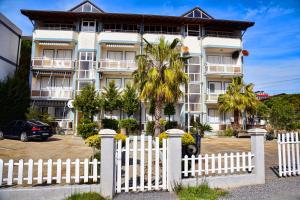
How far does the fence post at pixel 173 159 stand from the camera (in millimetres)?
6285

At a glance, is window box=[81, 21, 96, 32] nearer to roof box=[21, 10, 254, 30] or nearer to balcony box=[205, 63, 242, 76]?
roof box=[21, 10, 254, 30]

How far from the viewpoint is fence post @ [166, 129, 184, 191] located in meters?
6.29

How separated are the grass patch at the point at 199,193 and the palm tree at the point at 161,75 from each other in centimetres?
981

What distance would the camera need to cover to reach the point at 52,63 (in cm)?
2562

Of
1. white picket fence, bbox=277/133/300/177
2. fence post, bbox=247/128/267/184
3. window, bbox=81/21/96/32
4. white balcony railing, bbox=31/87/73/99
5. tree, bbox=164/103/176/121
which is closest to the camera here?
fence post, bbox=247/128/267/184

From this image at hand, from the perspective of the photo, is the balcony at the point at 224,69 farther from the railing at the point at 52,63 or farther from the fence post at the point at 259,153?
the fence post at the point at 259,153

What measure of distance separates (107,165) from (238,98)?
71.7 ft

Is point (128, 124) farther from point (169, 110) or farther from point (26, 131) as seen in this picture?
point (26, 131)

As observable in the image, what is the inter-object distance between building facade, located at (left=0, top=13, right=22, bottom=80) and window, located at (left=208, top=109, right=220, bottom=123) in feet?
83.3

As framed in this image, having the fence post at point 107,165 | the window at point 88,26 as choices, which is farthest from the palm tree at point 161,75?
the window at point 88,26

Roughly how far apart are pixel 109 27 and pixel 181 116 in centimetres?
1478

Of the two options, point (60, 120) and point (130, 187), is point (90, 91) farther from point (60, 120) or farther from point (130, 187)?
point (130, 187)

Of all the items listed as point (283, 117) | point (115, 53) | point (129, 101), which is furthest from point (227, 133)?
point (115, 53)

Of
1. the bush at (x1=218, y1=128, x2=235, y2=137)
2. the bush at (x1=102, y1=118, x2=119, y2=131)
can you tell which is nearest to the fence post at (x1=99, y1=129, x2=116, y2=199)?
the bush at (x1=102, y1=118, x2=119, y2=131)
